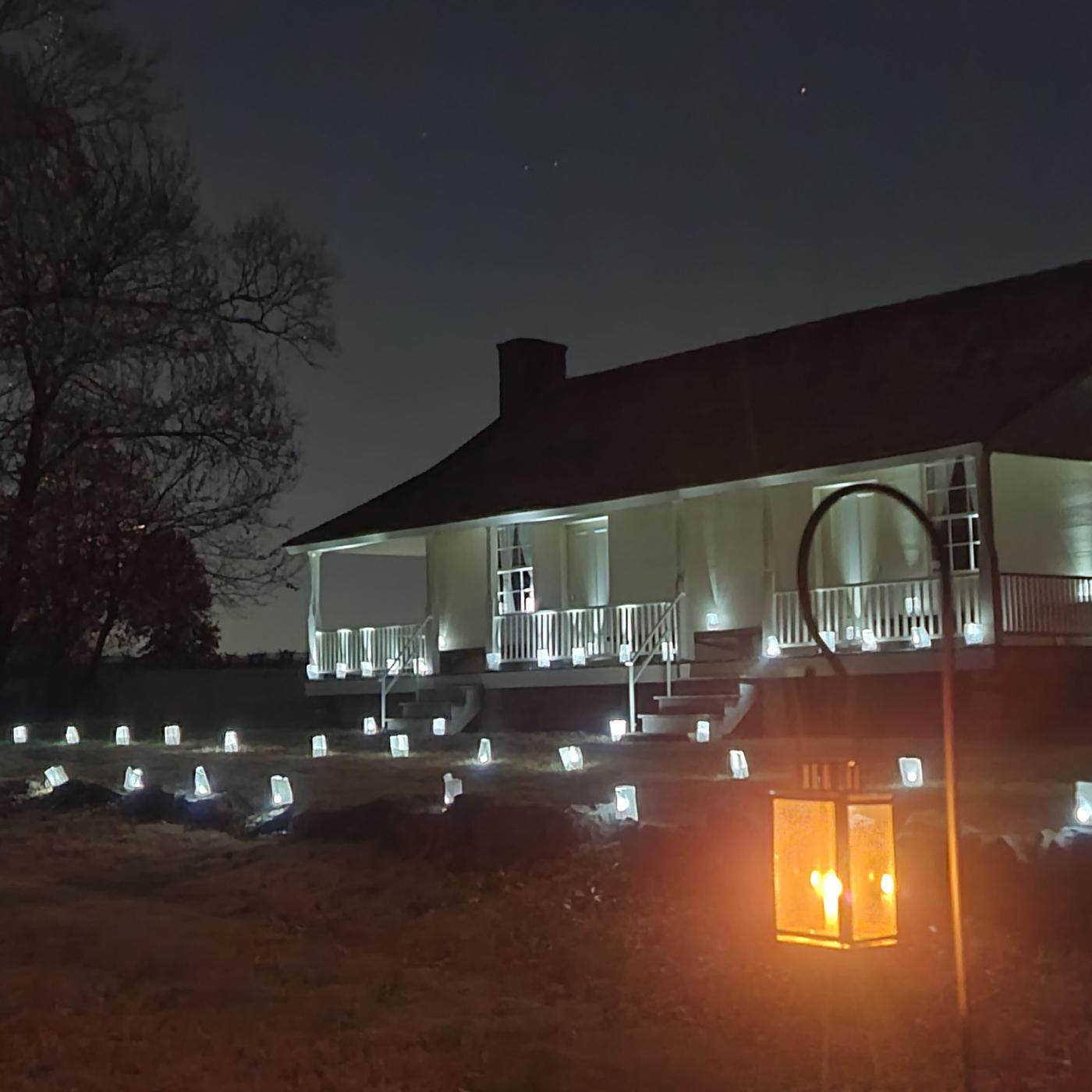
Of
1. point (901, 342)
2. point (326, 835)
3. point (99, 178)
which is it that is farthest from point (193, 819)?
point (901, 342)

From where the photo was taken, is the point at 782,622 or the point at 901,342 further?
the point at 901,342

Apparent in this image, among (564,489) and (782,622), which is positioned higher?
(564,489)

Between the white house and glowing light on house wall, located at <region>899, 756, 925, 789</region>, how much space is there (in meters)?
4.37

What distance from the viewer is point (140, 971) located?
25.9 ft

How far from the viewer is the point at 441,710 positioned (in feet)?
73.9

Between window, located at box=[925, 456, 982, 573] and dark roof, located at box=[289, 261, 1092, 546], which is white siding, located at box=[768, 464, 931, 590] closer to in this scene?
window, located at box=[925, 456, 982, 573]

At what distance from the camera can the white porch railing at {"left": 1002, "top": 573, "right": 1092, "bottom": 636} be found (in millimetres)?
17625

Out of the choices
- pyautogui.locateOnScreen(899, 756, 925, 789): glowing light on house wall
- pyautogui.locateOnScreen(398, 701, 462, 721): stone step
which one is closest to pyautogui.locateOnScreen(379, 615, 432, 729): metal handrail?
pyautogui.locateOnScreen(398, 701, 462, 721): stone step

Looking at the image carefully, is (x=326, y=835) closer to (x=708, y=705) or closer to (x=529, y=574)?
(x=708, y=705)

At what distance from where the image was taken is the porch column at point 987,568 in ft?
56.6

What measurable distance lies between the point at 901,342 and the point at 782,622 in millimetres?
5105

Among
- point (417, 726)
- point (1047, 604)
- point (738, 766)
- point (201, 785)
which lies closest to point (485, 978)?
point (738, 766)

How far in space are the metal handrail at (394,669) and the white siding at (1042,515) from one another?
962cm

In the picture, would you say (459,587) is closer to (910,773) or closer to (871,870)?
(910,773)
